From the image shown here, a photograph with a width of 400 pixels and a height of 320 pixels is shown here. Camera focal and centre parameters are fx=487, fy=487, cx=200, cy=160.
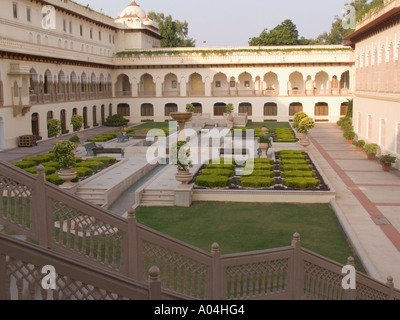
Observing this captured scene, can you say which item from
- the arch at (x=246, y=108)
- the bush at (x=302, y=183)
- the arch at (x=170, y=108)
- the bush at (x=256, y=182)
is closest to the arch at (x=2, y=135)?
the bush at (x=256, y=182)

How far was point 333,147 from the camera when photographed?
104ft

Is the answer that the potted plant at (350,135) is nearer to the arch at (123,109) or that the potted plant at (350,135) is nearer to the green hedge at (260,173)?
the green hedge at (260,173)

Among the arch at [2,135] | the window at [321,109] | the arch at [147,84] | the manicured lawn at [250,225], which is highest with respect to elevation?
the arch at [147,84]

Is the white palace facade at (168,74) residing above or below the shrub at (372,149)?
above

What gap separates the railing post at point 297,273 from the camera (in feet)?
24.3

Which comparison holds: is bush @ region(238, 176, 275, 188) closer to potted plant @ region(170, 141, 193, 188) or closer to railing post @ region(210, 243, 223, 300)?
potted plant @ region(170, 141, 193, 188)

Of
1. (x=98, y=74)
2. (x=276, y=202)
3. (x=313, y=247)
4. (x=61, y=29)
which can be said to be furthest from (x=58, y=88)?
(x=313, y=247)

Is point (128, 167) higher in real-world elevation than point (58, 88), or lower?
lower

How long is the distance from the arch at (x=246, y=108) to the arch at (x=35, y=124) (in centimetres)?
2399

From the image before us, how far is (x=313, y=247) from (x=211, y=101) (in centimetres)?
4180

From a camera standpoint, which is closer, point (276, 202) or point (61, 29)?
point (276, 202)
